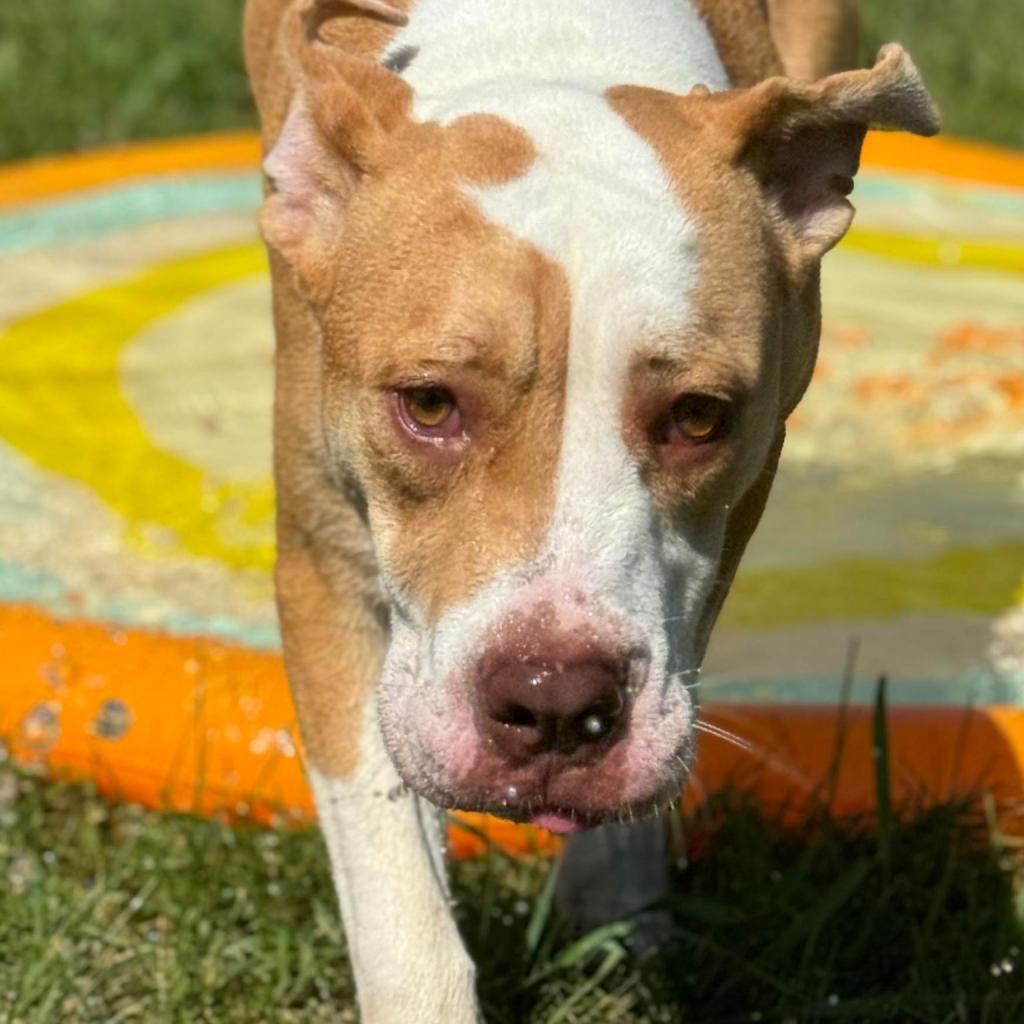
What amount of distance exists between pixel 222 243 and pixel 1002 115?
3.72 meters

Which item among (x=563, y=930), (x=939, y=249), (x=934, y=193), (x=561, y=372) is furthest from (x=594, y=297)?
(x=934, y=193)

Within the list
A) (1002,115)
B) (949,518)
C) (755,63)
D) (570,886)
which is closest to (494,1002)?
(570,886)

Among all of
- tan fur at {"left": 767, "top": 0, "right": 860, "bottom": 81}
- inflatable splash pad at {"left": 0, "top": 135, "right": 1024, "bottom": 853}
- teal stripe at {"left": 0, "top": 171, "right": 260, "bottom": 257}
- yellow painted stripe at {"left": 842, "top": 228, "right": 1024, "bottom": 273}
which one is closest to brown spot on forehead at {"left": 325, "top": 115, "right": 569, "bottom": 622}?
inflatable splash pad at {"left": 0, "top": 135, "right": 1024, "bottom": 853}

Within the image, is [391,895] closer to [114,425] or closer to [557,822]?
[557,822]

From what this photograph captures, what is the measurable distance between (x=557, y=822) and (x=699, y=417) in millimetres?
627

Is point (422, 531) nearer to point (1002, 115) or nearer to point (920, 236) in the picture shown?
point (920, 236)

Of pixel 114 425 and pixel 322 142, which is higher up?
pixel 322 142

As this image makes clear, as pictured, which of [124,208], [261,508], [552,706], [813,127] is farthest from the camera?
[124,208]

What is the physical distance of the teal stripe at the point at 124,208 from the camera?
799cm

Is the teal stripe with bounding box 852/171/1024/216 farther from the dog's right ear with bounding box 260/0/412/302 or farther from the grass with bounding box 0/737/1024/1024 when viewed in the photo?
the dog's right ear with bounding box 260/0/412/302

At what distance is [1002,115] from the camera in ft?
32.4

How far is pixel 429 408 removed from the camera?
3227 mm

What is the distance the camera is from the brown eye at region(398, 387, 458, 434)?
3191 mm

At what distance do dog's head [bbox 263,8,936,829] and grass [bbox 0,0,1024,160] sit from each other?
6.00 meters
